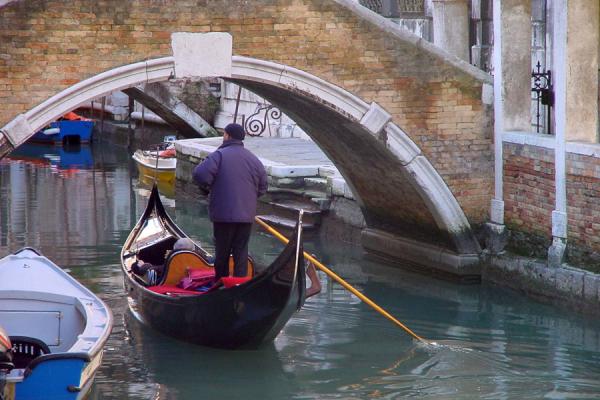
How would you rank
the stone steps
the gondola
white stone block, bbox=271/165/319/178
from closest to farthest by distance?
the gondola
the stone steps
white stone block, bbox=271/165/319/178

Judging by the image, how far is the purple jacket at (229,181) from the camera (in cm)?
579

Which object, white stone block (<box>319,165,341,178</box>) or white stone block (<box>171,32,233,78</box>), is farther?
white stone block (<box>319,165,341,178</box>)

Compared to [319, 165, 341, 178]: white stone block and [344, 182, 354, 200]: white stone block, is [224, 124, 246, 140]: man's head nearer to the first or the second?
[344, 182, 354, 200]: white stone block

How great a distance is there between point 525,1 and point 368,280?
2035 millimetres

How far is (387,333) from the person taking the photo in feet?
20.8

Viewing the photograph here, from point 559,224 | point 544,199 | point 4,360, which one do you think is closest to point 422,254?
point 544,199

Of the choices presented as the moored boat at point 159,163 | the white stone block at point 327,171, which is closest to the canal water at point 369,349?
the white stone block at point 327,171

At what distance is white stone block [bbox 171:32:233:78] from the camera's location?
259 inches

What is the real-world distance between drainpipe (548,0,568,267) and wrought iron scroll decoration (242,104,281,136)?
22.4 ft

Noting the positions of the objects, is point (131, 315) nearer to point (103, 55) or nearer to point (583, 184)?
point (103, 55)

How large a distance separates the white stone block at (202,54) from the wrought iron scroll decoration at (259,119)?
21.8 ft

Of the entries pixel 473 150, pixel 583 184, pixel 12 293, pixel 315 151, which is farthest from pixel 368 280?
pixel 315 151

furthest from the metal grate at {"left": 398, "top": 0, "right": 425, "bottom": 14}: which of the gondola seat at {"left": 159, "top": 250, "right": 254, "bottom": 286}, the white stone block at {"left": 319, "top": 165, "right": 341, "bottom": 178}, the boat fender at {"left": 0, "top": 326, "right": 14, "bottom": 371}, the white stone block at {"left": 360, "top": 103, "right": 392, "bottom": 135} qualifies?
the boat fender at {"left": 0, "top": 326, "right": 14, "bottom": 371}

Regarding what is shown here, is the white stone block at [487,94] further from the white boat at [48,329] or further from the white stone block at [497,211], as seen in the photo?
the white boat at [48,329]
